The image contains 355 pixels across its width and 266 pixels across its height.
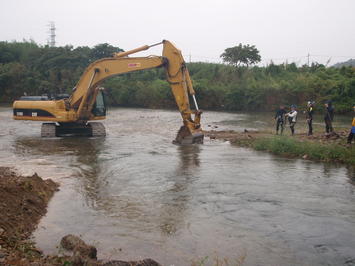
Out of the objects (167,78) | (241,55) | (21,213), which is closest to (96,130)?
(167,78)

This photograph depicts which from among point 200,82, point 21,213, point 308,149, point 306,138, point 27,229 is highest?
point 200,82

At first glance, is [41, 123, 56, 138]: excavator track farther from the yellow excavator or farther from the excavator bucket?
the excavator bucket

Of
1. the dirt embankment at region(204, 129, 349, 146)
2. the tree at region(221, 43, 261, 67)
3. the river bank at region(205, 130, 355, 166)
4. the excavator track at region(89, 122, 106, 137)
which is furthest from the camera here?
the tree at region(221, 43, 261, 67)

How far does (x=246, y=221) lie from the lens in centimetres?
720

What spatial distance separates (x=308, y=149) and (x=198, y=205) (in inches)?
255

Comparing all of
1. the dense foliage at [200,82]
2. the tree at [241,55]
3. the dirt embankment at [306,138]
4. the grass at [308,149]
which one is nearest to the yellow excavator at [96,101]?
the dirt embankment at [306,138]

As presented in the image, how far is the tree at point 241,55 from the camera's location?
163 feet

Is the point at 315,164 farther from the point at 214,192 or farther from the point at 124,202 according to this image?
the point at 124,202

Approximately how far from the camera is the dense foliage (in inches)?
1348

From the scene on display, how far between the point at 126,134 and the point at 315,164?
1044 cm

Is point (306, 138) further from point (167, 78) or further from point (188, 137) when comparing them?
point (167, 78)

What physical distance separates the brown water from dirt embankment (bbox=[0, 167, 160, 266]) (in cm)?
25

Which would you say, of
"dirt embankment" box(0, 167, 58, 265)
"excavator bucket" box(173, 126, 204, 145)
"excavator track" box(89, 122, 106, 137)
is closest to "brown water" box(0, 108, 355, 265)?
"dirt embankment" box(0, 167, 58, 265)

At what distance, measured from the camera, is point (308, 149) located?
43.6 ft
